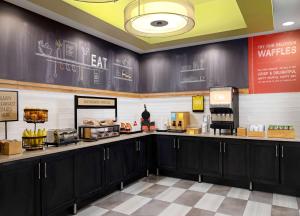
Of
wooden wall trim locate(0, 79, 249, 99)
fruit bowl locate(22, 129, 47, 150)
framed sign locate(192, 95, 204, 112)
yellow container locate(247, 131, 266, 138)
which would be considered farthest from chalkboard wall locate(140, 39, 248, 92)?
fruit bowl locate(22, 129, 47, 150)

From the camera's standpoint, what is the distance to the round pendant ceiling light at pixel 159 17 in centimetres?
219

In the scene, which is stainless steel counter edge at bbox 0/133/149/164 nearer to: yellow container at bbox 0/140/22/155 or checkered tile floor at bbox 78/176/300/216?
yellow container at bbox 0/140/22/155

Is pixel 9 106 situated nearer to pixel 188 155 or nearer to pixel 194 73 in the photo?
pixel 188 155

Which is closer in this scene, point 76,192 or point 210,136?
point 76,192

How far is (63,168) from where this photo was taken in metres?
3.08

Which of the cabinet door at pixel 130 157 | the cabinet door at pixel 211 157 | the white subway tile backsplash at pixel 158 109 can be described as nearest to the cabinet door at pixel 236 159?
the cabinet door at pixel 211 157

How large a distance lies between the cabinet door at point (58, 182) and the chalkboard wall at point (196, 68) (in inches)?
125

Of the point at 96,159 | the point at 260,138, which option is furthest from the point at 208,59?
the point at 96,159

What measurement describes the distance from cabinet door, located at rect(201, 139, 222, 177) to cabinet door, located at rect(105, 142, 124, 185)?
65.6 inches

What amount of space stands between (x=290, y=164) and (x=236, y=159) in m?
0.87

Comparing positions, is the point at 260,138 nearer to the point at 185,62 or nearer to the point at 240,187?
the point at 240,187

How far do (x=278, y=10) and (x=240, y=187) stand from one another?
126 inches

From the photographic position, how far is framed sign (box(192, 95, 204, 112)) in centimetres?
511

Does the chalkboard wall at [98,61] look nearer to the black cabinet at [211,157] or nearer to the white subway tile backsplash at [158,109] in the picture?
the white subway tile backsplash at [158,109]
